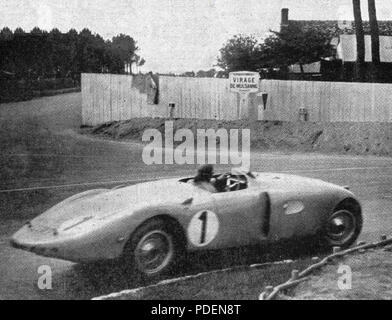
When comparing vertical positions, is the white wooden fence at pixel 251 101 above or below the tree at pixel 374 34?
below

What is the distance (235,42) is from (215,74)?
1.42 m

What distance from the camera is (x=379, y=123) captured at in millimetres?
17219

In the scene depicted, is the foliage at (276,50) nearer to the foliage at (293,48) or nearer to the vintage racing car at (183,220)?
the foliage at (293,48)

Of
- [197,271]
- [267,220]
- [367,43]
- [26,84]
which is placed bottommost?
[197,271]

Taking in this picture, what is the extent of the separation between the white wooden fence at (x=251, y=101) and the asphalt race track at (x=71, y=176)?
1428 millimetres

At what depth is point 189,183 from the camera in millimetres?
5855

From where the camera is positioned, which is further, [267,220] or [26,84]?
[26,84]

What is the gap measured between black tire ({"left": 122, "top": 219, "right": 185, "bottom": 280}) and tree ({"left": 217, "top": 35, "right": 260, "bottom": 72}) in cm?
1449

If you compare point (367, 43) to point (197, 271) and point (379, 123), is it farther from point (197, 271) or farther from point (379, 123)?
point (197, 271)

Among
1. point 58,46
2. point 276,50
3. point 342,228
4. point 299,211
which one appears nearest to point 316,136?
point 58,46

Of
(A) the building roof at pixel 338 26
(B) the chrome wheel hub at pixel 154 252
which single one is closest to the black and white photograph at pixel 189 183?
(B) the chrome wheel hub at pixel 154 252

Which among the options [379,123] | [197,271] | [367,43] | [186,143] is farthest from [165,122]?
[367,43]

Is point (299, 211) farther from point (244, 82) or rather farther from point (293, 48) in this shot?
point (293, 48)

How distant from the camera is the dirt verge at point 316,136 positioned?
16.1 meters
